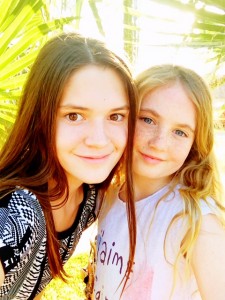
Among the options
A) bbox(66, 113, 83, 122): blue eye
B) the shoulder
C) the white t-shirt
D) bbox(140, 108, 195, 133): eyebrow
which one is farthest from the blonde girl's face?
the shoulder

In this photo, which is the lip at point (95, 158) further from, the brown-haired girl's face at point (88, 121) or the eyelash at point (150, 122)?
the eyelash at point (150, 122)

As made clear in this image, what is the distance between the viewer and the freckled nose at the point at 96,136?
1.28 m

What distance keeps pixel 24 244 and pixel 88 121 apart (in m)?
0.38

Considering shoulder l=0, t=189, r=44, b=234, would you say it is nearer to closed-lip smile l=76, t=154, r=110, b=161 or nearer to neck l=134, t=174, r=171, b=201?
closed-lip smile l=76, t=154, r=110, b=161

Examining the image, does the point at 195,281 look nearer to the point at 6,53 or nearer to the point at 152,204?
the point at 152,204

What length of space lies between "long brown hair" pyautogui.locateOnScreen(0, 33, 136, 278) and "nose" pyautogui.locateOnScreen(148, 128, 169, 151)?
70 millimetres

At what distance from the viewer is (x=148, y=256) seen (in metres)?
1.42

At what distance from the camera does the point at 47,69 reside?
1325 millimetres

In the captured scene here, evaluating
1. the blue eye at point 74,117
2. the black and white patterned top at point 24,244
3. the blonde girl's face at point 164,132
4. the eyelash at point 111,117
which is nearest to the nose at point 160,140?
the blonde girl's face at point 164,132

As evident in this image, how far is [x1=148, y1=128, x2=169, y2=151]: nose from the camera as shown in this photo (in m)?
1.41

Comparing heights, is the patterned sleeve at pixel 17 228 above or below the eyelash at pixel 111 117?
below

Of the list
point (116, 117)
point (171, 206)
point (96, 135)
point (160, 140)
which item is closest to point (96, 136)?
point (96, 135)

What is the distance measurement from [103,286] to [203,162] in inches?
20.8

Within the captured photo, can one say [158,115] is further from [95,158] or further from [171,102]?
[95,158]
